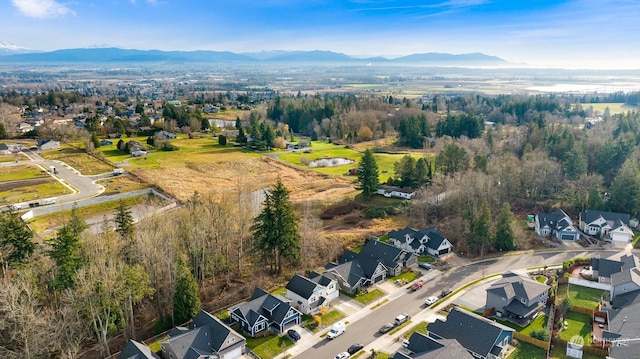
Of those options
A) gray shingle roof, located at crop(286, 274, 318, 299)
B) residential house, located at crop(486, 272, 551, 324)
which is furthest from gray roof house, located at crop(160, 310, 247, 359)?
residential house, located at crop(486, 272, 551, 324)

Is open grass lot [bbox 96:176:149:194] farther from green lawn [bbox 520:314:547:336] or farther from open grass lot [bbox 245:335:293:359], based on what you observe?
green lawn [bbox 520:314:547:336]

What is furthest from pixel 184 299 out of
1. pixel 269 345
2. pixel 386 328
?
pixel 386 328

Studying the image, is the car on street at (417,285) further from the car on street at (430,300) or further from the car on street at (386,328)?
the car on street at (386,328)

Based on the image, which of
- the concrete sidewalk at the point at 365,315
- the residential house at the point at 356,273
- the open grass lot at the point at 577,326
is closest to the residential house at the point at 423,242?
the concrete sidewalk at the point at 365,315

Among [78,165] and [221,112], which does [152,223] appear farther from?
[221,112]

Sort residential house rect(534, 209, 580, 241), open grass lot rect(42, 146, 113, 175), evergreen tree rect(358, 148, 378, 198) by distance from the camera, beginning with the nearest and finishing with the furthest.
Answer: residential house rect(534, 209, 580, 241)
evergreen tree rect(358, 148, 378, 198)
open grass lot rect(42, 146, 113, 175)

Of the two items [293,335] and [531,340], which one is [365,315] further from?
[531,340]
